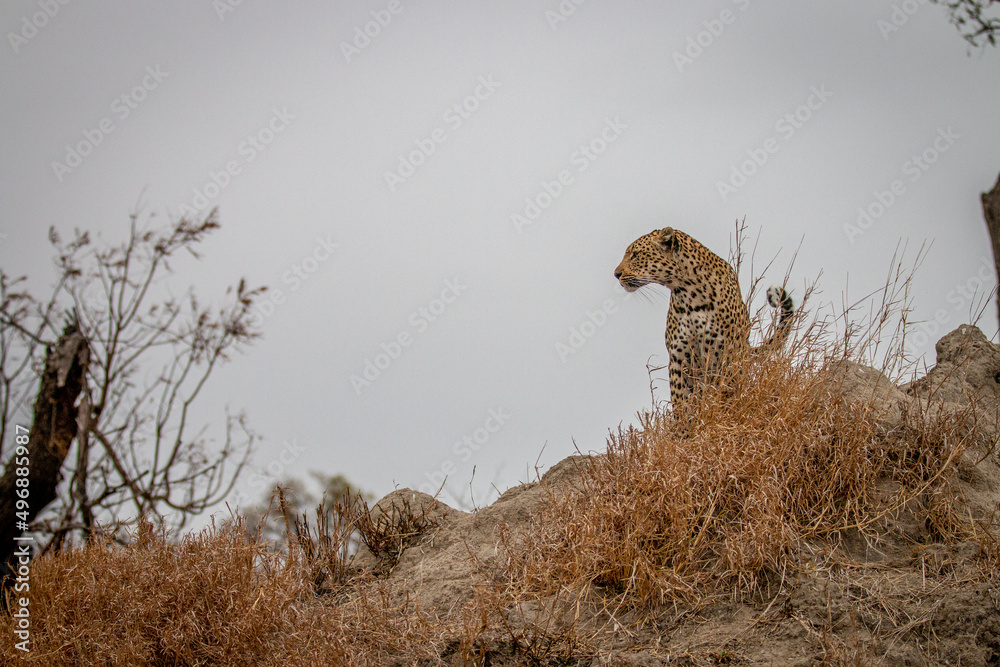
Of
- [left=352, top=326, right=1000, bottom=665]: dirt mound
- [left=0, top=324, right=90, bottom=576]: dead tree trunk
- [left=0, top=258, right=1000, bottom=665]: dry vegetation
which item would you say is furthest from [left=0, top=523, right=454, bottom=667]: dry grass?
[left=0, top=324, right=90, bottom=576]: dead tree trunk

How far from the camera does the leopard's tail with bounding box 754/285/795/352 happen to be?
751 centimetres

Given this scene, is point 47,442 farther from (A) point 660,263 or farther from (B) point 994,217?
(B) point 994,217

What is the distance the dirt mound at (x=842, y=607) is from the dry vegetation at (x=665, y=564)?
16mm

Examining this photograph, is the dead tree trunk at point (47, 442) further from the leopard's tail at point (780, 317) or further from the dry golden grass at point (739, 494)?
the leopard's tail at point (780, 317)

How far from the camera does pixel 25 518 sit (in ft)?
38.2

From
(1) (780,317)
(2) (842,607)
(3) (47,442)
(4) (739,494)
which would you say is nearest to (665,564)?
(4) (739,494)

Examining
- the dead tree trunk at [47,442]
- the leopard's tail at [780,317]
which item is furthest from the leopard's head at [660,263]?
the dead tree trunk at [47,442]

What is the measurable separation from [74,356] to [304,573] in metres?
7.25

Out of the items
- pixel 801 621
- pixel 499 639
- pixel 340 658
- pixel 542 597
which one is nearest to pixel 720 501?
pixel 801 621

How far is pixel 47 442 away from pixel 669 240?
8.75 meters

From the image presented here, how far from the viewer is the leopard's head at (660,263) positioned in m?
8.57

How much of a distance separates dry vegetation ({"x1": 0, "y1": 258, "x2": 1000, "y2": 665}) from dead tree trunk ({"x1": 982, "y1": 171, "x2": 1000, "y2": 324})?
5.66m

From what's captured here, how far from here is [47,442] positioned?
474 inches

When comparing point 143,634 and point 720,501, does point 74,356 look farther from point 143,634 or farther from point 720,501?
point 720,501
